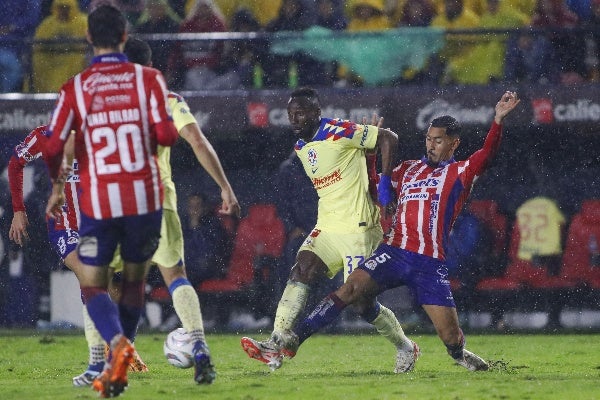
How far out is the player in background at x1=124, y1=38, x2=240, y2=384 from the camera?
704cm

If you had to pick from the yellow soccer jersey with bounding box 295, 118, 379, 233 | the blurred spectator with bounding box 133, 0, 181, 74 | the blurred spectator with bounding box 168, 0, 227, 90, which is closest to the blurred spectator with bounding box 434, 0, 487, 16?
the blurred spectator with bounding box 168, 0, 227, 90

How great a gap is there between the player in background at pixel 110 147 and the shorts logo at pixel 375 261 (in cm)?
227

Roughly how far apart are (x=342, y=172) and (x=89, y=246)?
2.79m

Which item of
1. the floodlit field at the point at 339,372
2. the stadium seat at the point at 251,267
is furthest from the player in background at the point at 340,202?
the stadium seat at the point at 251,267

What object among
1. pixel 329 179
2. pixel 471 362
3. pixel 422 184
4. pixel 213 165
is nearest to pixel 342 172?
pixel 329 179

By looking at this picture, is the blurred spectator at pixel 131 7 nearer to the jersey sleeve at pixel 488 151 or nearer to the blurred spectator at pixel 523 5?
the blurred spectator at pixel 523 5

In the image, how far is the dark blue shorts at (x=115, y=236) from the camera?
667 centimetres

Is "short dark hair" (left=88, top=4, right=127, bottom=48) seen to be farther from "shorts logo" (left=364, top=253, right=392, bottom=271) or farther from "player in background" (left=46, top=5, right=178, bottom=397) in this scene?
Result: "shorts logo" (left=364, top=253, right=392, bottom=271)

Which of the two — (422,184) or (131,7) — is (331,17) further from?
(422,184)

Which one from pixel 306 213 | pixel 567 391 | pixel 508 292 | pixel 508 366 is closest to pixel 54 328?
pixel 306 213

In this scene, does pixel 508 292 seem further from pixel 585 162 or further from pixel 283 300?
pixel 283 300

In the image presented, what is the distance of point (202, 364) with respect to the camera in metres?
7.10

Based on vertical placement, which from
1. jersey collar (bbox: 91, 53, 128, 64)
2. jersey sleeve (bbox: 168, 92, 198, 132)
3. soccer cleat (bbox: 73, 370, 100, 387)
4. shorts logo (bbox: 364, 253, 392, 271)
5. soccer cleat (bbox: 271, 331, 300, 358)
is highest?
jersey collar (bbox: 91, 53, 128, 64)

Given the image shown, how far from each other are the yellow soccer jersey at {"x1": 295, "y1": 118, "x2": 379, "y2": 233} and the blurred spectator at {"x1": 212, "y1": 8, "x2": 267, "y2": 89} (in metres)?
4.31
